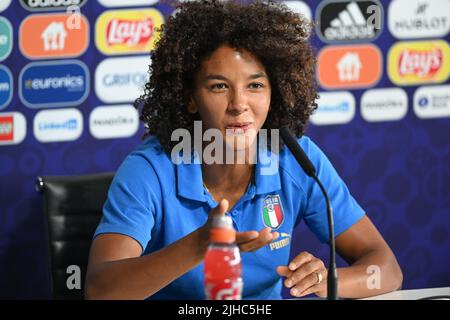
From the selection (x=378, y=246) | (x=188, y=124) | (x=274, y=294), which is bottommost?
(x=274, y=294)

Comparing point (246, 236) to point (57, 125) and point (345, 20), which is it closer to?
point (57, 125)

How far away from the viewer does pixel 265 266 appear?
1.61m

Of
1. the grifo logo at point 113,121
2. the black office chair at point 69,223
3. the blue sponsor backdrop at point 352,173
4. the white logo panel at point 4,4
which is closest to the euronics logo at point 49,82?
the blue sponsor backdrop at point 352,173

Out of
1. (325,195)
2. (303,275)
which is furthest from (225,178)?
(325,195)

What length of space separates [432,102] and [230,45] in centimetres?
145

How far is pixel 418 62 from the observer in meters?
2.80

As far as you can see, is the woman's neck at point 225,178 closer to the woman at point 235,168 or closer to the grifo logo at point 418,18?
the woman at point 235,168

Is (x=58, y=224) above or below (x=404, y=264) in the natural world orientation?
above

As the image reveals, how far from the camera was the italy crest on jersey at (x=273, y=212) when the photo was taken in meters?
1.64

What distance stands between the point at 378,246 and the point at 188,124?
54cm

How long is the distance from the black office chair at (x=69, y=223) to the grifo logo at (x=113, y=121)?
68 centimetres
